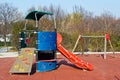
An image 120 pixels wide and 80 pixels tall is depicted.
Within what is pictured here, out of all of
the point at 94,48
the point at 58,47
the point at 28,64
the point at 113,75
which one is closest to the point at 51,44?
the point at 58,47

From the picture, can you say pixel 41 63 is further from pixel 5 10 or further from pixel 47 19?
pixel 5 10

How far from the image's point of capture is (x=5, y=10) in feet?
128

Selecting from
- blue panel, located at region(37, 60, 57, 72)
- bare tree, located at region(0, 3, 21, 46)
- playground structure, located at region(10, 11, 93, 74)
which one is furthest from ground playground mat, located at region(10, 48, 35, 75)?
bare tree, located at region(0, 3, 21, 46)

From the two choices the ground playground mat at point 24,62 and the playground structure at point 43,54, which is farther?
the playground structure at point 43,54

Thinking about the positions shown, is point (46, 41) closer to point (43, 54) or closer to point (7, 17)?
point (43, 54)

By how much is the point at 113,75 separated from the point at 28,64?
11.5 ft

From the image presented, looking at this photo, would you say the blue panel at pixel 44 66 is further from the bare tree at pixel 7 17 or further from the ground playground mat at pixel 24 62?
the bare tree at pixel 7 17

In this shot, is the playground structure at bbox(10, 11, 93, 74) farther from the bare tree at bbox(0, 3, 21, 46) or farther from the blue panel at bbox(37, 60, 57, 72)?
the bare tree at bbox(0, 3, 21, 46)

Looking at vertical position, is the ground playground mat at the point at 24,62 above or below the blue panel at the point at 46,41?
below

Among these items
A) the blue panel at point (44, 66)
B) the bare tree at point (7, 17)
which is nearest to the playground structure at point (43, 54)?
the blue panel at point (44, 66)

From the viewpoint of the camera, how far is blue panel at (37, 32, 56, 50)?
11.5 meters

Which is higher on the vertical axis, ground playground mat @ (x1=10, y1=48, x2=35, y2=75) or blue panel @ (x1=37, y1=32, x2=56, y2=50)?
blue panel @ (x1=37, y1=32, x2=56, y2=50)

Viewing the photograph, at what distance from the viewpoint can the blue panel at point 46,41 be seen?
1153 centimetres

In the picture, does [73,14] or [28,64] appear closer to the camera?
[28,64]
